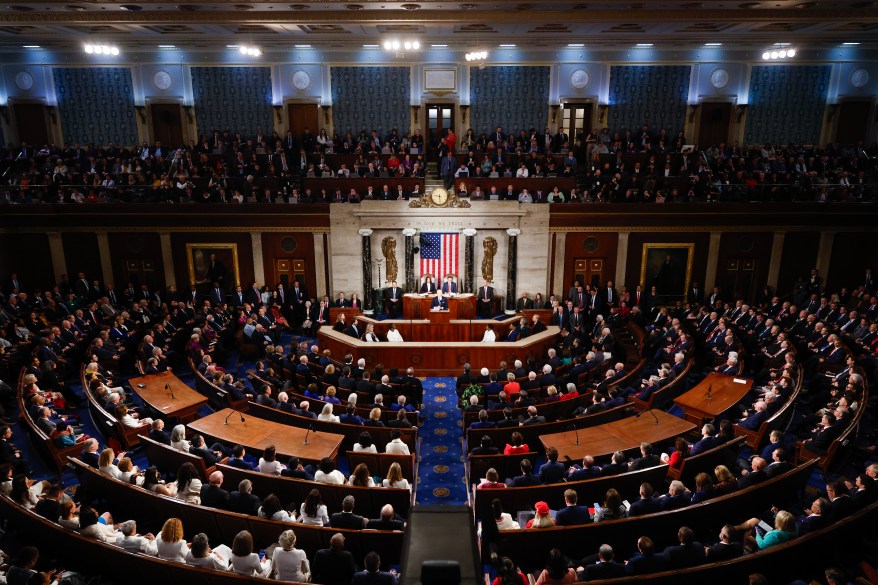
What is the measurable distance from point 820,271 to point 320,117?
18362 millimetres

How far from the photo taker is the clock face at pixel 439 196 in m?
18.4

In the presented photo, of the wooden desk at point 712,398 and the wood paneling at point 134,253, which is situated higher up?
the wood paneling at point 134,253

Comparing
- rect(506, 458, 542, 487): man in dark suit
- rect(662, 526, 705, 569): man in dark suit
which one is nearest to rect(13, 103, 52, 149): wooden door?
rect(506, 458, 542, 487): man in dark suit

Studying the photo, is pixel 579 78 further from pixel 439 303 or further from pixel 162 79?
pixel 162 79

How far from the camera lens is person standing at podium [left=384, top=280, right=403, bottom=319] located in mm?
18141

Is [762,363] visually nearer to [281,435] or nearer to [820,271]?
[820,271]

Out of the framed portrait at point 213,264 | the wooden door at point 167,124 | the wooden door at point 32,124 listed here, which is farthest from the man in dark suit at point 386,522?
the wooden door at point 32,124

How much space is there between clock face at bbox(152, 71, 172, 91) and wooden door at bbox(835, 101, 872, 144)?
84.0 feet

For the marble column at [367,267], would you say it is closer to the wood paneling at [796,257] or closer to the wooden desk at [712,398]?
the wooden desk at [712,398]

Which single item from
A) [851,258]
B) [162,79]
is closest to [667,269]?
[851,258]

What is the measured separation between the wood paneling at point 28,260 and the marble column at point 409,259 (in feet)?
37.4

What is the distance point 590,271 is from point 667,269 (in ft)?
8.07

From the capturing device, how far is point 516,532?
6.54m

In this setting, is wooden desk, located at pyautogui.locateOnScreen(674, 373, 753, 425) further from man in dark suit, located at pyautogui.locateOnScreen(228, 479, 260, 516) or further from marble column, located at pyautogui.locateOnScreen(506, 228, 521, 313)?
marble column, located at pyautogui.locateOnScreen(506, 228, 521, 313)
